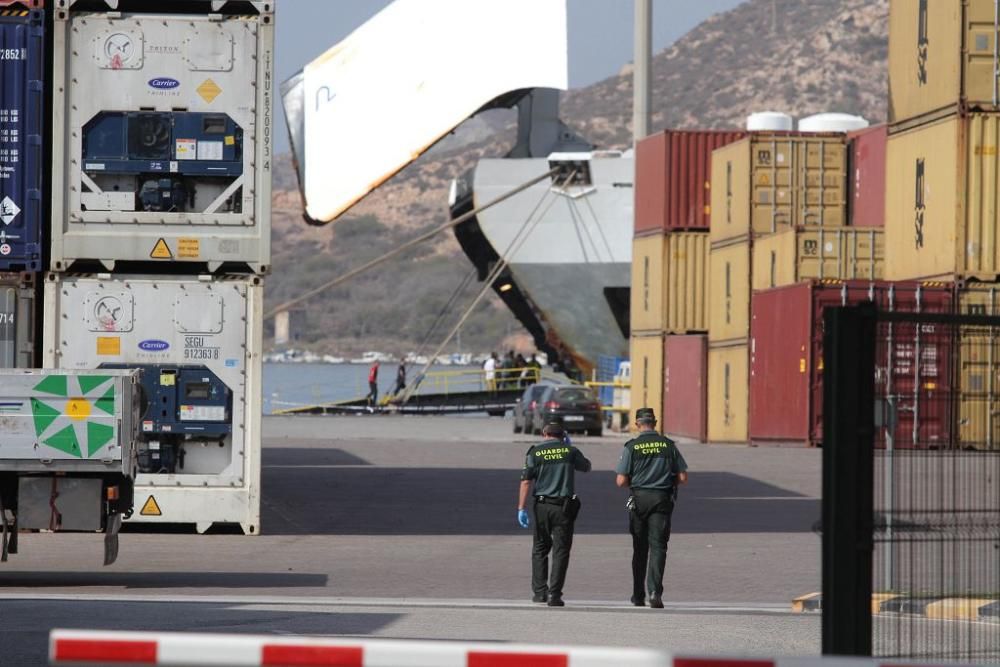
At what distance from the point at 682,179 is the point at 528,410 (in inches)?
287

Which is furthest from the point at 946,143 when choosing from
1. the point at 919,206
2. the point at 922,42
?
the point at 922,42

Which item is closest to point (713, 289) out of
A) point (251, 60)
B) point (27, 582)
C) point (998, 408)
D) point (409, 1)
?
point (409, 1)

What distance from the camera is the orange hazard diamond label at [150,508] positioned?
19188mm

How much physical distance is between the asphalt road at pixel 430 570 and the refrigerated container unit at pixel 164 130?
323 centimetres

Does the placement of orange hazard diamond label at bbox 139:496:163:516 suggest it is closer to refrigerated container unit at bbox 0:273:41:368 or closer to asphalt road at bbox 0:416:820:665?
asphalt road at bbox 0:416:820:665

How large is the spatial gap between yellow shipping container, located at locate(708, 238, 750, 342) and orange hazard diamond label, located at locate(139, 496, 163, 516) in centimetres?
2433

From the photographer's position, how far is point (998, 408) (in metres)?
7.73

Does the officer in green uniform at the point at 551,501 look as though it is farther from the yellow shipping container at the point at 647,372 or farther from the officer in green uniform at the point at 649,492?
the yellow shipping container at the point at 647,372

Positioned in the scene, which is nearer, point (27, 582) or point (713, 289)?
point (27, 582)

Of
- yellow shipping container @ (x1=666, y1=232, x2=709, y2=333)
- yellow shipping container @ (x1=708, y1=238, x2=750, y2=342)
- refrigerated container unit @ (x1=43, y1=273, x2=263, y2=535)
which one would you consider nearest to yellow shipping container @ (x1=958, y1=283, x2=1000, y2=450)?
refrigerated container unit @ (x1=43, y1=273, x2=263, y2=535)

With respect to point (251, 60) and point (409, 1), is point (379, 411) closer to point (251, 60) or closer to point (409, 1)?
point (409, 1)

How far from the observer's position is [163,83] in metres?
19.5

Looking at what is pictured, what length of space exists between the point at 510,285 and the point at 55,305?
146 feet

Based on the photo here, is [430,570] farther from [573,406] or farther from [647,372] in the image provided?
[647,372]
